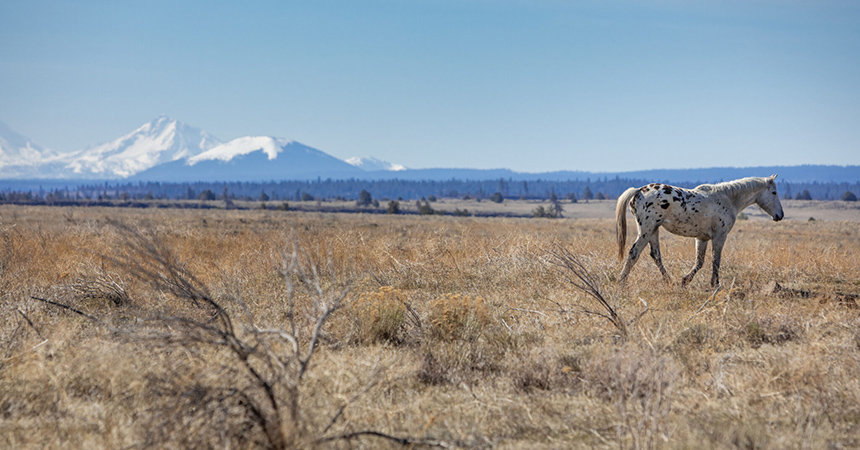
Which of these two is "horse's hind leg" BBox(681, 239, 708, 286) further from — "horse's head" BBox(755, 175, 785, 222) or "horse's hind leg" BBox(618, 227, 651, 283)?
"horse's head" BBox(755, 175, 785, 222)

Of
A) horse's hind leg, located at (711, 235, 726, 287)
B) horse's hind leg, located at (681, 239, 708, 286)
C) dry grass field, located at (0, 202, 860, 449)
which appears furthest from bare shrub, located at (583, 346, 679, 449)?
horse's hind leg, located at (711, 235, 726, 287)

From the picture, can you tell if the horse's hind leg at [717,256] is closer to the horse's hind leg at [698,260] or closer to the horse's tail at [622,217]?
the horse's hind leg at [698,260]

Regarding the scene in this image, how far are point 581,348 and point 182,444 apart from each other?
4.04 meters

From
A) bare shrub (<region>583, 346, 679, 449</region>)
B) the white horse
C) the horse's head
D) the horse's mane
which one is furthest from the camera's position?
the horse's head

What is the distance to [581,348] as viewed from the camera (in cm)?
591

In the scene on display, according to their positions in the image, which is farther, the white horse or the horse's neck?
the horse's neck

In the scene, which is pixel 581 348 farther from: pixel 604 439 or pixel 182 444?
pixel 182 444

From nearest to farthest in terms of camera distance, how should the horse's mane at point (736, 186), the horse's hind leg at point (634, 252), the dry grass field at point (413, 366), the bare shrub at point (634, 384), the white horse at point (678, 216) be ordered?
the dry grass field at point (413, 366) → the bare shrub at point (634, 384) → the horse's hind leg at point (634, 252) → the white horse at point (678, 216) → the horse's mane at point (736, 186)

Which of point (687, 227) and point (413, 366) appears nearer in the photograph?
point (413, 366)

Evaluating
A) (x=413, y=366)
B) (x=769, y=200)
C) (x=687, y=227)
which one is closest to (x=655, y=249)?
(x=687, y=227)

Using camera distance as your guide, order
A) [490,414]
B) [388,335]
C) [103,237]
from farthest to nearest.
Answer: [103,237]
[388,335]
[490,414]

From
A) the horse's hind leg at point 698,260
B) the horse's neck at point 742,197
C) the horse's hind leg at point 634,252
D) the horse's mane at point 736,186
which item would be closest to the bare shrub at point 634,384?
the horse's hind leg at point 634,252

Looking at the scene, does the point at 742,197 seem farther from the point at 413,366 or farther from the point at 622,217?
the point at 413,366

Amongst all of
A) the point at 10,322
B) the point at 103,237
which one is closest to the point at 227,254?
the point at 103,237
